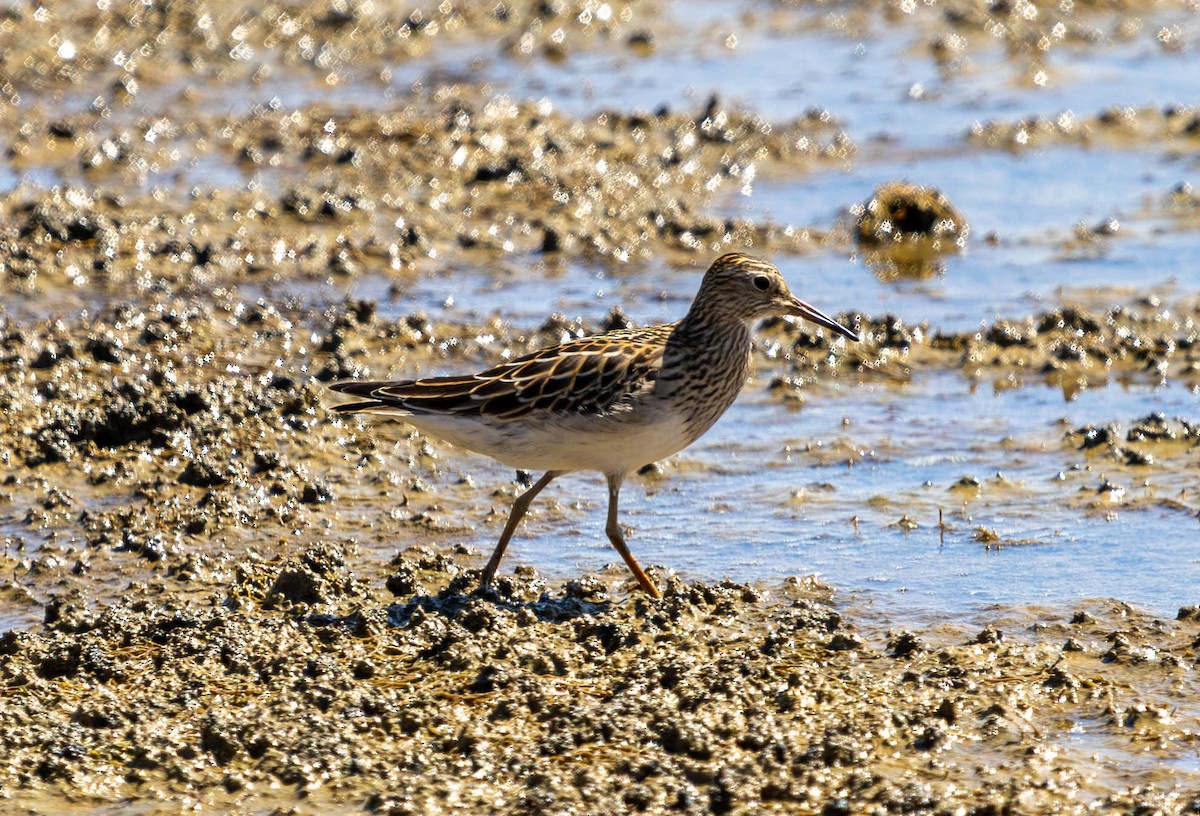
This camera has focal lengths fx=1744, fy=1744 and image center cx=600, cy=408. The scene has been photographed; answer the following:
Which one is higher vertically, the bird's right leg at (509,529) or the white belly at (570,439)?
the white belly at (570,439)

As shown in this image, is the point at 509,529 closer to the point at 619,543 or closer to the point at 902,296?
the point at 619,543

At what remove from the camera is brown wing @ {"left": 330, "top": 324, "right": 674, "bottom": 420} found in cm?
797

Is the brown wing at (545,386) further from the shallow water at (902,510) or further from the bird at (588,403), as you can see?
the shallow water at (902,510)

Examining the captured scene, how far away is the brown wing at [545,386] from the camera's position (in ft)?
26.2

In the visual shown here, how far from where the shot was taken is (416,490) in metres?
9.49

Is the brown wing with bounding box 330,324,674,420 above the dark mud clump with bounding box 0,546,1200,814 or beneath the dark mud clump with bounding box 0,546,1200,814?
above

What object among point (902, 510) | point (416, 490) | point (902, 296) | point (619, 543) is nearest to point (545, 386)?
point (619, 543)

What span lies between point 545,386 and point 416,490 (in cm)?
172

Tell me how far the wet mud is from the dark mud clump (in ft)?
0.06

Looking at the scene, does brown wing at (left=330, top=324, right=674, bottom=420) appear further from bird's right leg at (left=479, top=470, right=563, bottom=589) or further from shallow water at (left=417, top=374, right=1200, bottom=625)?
shallow water at (left=417, top=374, right=1200, bottom=625)

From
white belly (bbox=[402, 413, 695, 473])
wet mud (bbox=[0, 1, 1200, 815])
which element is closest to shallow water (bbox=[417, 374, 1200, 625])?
wet mud (bbox=[0, 1, 1200, 815])

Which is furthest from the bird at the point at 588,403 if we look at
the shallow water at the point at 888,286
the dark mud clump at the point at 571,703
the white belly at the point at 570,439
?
the shallow water at the point at 888,286

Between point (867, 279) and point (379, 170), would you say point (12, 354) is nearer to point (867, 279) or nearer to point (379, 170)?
point (379, 170)

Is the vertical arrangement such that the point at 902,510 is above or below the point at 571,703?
above
